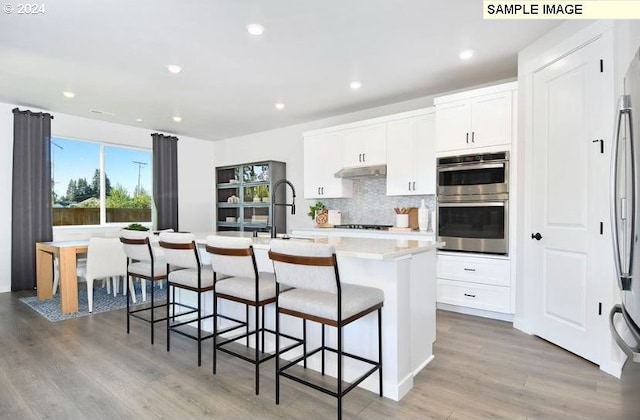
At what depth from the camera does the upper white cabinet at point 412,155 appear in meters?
4.24

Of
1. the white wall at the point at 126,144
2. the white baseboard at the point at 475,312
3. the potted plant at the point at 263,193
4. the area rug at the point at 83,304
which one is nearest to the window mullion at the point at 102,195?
the white wall at the point at 126,144

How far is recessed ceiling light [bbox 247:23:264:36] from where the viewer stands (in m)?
2.78

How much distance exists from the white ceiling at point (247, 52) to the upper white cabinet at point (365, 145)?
412 mm

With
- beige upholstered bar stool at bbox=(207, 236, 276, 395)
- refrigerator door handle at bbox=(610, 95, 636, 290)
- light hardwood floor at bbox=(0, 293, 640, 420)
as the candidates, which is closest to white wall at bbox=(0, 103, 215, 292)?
light hardwood floor at bbox=(0, 293, 640, 420)

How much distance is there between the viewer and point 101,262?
405 cm

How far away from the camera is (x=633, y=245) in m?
1.19

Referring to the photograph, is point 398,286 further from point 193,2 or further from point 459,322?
point 193,2

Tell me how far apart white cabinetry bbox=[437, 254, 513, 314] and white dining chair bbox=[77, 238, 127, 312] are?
3.80 metres

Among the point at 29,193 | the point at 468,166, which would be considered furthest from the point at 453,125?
the point at 29,193

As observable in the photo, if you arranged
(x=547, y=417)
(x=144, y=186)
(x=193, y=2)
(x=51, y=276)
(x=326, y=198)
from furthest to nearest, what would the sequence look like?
(x=144, y=186) → (x=326, y=198) → (x=51, y=276) → (x=193, y=2) → (x=547, y=417)

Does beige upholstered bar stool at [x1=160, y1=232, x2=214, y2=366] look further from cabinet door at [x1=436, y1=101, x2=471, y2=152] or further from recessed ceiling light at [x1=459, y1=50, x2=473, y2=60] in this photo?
recessed ceiling light at [x1=459, y1=50, x2=473, y2=60]

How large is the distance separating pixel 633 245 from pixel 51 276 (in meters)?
5.67

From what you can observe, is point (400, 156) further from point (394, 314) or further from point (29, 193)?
point (29, 193)

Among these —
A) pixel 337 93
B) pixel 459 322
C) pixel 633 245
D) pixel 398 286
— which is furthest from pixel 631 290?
pixel 337 93
